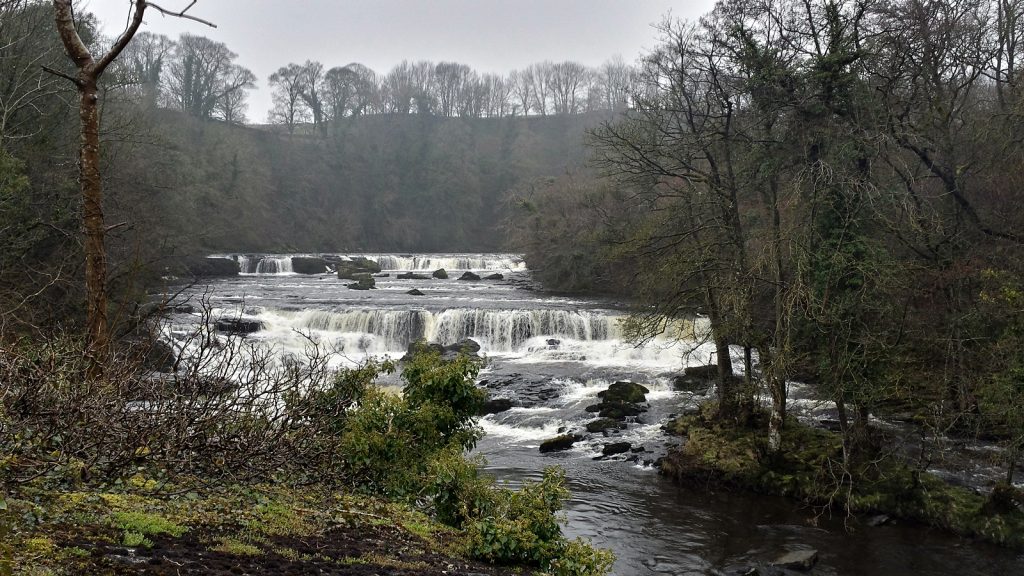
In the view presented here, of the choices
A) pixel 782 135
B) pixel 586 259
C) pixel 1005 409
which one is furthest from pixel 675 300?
pixel 586 259

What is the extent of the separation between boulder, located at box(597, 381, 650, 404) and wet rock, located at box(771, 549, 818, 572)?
8658 mm

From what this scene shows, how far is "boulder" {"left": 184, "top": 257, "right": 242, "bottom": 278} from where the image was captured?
4241cm

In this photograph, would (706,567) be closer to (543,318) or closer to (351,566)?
(351,566)

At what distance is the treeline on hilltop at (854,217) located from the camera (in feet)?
39.1

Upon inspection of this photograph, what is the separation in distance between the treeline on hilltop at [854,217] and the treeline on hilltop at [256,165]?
46.1 feet

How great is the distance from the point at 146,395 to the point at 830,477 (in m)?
11.4

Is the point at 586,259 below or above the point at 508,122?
below

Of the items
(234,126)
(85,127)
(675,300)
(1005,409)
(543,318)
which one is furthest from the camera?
(234,126)

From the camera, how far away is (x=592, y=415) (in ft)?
59.4

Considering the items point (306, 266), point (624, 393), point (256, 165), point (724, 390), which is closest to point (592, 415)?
point (624, 393)

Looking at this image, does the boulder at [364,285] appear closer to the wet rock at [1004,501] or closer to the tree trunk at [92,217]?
the tree trunk at [92,217]

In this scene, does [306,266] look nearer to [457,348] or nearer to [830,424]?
[457,348]

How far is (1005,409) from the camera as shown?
33.0 feet

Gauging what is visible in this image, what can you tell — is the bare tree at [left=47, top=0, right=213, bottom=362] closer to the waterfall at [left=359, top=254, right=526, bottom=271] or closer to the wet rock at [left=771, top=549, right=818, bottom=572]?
the wet rock at [left=771, top=549, right=818, bottom=572]
